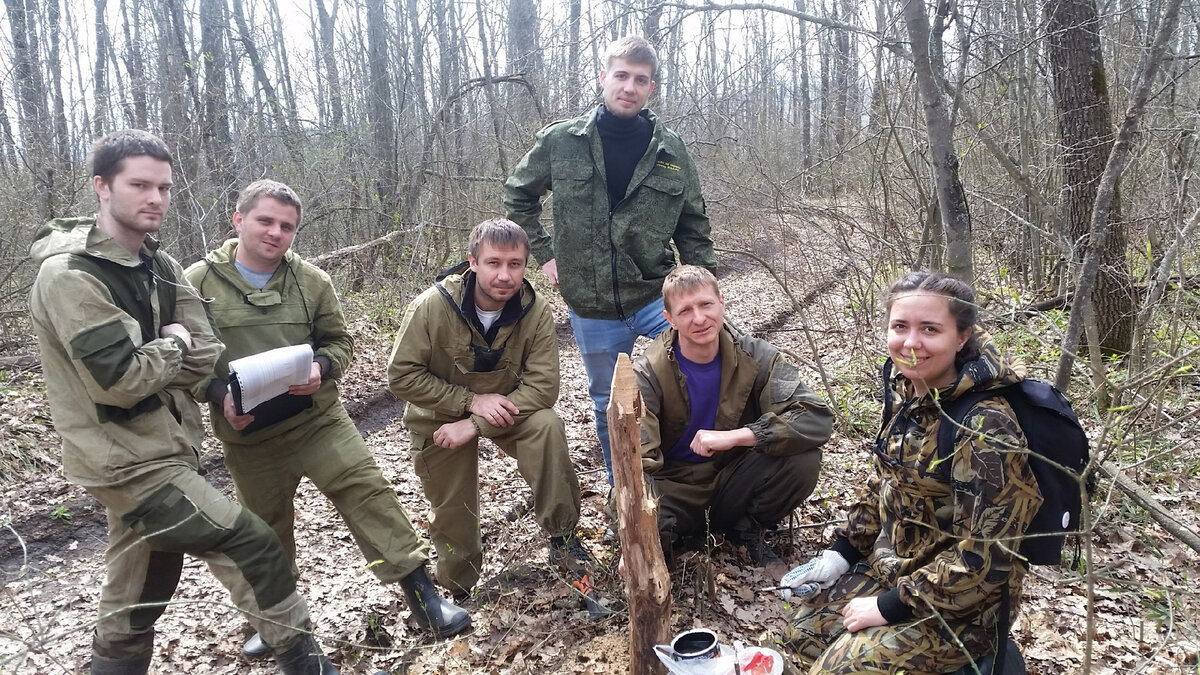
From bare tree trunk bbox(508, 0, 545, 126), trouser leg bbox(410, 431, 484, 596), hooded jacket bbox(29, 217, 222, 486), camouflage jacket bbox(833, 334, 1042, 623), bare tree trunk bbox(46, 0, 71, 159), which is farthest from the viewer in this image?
bare tree trunk bbox(508, 0, 545, 126)

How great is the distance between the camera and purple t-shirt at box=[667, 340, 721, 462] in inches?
138

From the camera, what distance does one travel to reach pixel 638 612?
2.68 metres

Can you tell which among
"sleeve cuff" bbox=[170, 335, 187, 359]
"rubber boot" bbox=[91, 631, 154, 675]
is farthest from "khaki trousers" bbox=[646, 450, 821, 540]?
"rubber boot" bbox=[91, 631, 154, 675]

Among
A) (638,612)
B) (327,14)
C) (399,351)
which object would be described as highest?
(327,14)

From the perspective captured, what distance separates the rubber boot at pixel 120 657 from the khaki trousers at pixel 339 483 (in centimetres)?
74

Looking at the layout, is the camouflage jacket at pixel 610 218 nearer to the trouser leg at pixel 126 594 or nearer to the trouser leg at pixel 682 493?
the trouser leg at pixel 682 493

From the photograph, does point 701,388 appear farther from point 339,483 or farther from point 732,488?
point 339,483

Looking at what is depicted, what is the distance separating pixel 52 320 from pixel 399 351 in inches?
53.0

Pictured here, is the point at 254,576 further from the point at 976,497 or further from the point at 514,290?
the point at 976,497

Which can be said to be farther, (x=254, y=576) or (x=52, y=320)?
(x=254, y=576)

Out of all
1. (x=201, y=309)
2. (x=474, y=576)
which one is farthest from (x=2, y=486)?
(x=474, y=576)

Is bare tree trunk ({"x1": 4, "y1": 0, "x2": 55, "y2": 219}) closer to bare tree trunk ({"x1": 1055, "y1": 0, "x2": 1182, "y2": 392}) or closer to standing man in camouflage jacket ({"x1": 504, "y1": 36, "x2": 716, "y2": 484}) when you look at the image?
standing man in camouflage jacket ({"x1": 504, "y1": 36, "x2": 716, "y2": 484})

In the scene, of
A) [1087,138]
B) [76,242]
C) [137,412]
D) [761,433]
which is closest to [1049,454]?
[761,433]

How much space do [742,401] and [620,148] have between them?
1579mm
